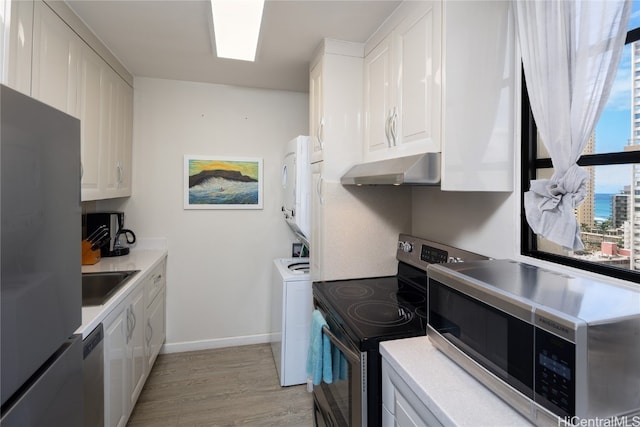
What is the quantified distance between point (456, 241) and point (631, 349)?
1084 mm

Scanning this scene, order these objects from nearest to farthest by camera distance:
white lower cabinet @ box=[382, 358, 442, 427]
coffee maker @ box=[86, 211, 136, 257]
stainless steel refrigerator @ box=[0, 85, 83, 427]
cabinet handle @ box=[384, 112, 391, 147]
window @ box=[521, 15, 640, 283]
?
stainless steel refrigerator @ box=[0, 85, 83, 427], white lower cabinet @ box=[382, 358, 442, 427], window @ box=[521, 15, 640, 283], cabinet handle @ box=[384, 112, 391, 147], coffee maker @ box=[86, 211, 136, 257]

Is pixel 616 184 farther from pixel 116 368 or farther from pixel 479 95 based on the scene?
pixel 116 368

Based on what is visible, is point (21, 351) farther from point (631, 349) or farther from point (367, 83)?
point (367, 83)

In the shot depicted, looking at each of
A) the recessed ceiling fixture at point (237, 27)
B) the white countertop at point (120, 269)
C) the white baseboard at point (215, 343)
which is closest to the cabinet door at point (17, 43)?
the recessed ceiling fixture at point (237, 27)

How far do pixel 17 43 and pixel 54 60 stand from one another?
1.02 ft

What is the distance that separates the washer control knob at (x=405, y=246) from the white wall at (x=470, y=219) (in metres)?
0.13

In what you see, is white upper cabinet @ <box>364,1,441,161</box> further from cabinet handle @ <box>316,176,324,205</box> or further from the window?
the window

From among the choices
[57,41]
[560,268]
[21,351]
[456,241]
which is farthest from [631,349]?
[57,41]

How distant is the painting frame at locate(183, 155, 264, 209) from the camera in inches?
114

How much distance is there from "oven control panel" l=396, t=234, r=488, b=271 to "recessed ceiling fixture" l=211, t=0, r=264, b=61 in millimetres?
1541

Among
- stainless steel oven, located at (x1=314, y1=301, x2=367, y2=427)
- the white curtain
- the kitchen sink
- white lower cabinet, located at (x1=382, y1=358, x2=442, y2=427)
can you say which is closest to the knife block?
the kitchen sink

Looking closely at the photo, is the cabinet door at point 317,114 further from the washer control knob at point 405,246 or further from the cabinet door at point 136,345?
the cabinet door at point 136,345

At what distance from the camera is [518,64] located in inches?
54.2

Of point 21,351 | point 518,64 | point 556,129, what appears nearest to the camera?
point 21,351
